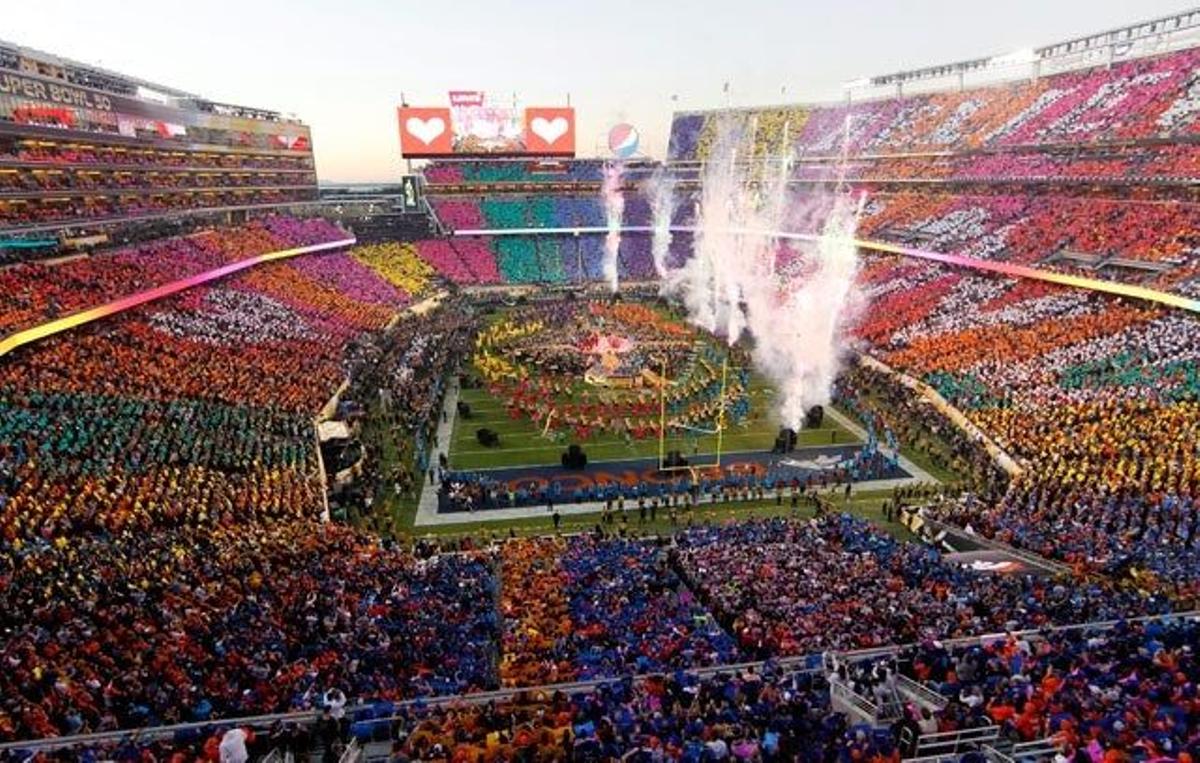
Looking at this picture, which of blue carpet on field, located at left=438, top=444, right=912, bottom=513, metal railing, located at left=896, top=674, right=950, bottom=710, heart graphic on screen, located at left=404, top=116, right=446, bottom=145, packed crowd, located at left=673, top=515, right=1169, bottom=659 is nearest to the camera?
metal railing, located at left=896, top=674, right=950, bottom=710

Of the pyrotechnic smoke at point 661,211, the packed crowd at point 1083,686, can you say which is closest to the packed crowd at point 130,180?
the pyrotechnic smoke at point 661,211

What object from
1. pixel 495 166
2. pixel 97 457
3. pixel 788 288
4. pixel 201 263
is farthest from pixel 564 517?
pixel 495 166

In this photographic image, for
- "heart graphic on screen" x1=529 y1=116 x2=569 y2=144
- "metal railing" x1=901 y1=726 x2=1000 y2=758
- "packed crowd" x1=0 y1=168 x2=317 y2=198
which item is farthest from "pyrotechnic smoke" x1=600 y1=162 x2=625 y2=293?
"metal railing" x1=901 y1=726 x2=1000 y2=758

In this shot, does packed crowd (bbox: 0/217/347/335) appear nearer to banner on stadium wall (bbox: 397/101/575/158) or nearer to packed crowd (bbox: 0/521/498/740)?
packed crowd (bbox: 0/521/498/740)

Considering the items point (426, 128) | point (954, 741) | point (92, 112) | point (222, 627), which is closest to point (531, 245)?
point (426, 128)

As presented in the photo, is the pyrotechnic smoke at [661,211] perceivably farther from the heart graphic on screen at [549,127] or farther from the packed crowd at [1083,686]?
the packed crowd at [1083,686]

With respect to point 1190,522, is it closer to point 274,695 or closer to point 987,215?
point 274,695

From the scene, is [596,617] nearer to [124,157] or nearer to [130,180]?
[130,180]
